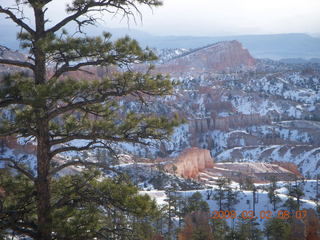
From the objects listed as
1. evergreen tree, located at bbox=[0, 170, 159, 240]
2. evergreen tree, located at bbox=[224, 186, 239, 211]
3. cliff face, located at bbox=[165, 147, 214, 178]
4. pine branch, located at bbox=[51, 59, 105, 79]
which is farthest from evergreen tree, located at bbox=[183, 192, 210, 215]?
cliff face, located at bbox=[165, 147, 214, 178]

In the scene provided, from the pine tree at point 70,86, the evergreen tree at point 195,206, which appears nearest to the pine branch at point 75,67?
the pine tree at point 70,86

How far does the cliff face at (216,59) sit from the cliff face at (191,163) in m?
94.7

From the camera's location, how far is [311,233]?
1219 cm

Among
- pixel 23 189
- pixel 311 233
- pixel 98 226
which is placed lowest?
pixel 311 233

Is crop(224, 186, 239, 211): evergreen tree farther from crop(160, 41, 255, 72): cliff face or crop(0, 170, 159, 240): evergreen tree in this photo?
crop(160, 41, 255, 72): cliff face

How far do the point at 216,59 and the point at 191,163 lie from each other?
110319 millimetres

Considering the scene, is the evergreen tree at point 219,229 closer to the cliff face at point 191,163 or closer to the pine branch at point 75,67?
the pine branch at point 75,67

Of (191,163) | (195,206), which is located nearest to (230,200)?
(195,206)

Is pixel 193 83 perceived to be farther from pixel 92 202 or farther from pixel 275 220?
pixel 92 202

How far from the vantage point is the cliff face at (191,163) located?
6406 cm

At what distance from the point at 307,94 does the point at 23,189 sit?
118088 mm

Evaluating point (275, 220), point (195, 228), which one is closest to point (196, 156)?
point (275, 220)

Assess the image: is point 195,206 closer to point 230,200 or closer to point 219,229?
point 219,229

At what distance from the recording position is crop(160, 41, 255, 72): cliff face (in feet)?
550
